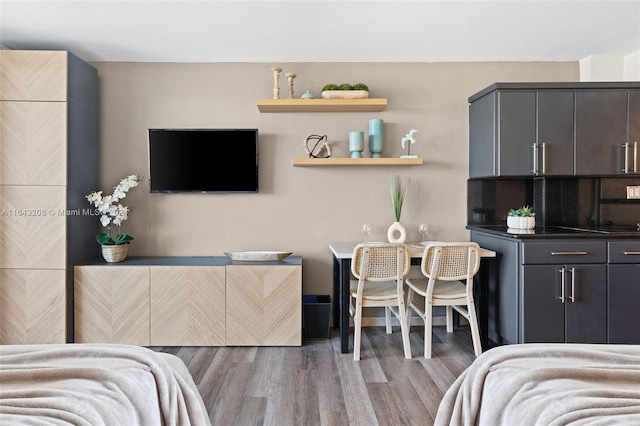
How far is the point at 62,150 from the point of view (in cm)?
339

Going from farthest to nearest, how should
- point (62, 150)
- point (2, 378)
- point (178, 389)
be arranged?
point (62, 150) → point (178, 389) → point (2, 378)

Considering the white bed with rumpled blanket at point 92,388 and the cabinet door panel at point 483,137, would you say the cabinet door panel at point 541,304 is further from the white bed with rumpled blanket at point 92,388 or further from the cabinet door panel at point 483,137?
the white bed with rumpled blanket at point 92,388

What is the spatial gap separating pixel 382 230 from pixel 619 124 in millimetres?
2091

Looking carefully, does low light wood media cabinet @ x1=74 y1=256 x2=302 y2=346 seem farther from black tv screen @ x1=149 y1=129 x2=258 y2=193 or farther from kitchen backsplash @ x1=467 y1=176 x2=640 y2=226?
kitchen backsplash @ x1=467 y1=176 x2=640 y2=226

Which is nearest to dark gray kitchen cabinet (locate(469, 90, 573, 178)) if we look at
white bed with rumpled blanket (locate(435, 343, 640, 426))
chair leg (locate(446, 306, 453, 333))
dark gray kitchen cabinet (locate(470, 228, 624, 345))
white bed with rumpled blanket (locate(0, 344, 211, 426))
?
dark gray kitchen cabinet (locate(470, 228, 624, 345))

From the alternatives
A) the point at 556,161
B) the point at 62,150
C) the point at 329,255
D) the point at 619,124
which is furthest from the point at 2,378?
the point at 619,124

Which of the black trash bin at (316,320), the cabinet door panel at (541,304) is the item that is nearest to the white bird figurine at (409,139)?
the cabinet door panel at (541,304)

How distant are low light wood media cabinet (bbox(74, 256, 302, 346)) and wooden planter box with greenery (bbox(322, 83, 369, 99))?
152 cm

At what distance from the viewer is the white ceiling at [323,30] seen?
292 cm

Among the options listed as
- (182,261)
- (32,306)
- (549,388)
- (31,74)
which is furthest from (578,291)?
(31,74)

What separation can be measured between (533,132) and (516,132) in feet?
0.45

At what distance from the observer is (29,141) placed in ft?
11.0

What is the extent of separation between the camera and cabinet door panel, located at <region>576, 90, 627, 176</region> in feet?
11.4

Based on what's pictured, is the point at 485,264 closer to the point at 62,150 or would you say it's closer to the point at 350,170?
the point at 350,170
